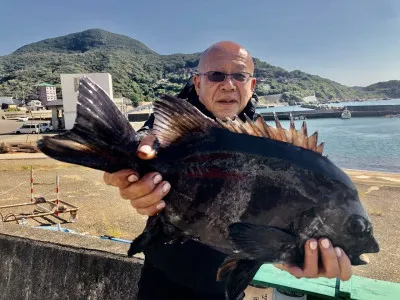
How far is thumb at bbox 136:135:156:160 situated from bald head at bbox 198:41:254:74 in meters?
1.04

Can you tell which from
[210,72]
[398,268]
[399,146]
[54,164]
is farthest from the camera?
[399,146]

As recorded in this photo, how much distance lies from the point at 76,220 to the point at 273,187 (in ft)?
38.2

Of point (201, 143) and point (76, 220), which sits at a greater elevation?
point (201, 143)

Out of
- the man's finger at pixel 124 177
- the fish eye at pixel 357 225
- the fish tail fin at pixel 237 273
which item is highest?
the man's finger at pixel 124 177

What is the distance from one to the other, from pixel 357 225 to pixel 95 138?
59.7 inches

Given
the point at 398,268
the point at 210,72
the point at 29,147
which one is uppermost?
Answer: the point at 210,72

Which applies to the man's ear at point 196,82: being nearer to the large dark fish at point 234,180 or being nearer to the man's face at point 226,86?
the man's face at point 226,86

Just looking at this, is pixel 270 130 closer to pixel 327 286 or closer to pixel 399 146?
pixel 327 286

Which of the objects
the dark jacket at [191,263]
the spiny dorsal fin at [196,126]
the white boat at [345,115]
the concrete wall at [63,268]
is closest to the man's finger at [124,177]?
the spiny dorsal fin at [196,126]

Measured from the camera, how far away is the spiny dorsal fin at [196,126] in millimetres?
1985

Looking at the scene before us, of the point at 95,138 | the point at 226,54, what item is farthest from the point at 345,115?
the point at 95,138

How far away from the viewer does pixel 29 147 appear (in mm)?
30109

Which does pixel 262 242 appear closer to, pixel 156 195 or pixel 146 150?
pixel 156 195

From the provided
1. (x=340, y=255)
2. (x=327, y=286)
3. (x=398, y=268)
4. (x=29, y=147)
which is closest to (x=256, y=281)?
(x=327, y=286)
